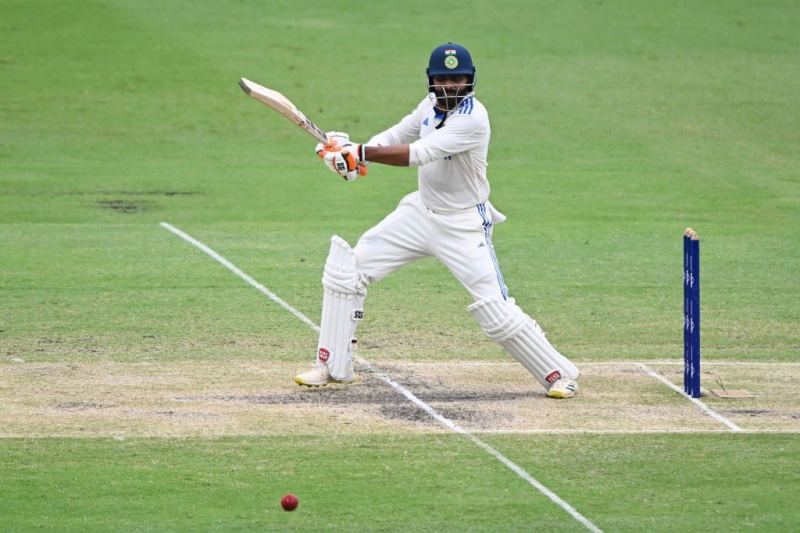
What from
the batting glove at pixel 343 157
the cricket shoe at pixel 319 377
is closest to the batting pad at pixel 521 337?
the cricket shoe at pixel 319 377

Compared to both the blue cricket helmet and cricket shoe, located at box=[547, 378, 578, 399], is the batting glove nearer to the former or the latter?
the blue cricket helmet

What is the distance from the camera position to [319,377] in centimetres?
909

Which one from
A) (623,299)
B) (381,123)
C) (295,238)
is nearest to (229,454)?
(623,299)

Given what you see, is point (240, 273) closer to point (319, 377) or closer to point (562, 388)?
point (319, 377)

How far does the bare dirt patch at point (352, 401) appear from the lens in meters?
8.19

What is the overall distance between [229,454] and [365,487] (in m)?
0.98

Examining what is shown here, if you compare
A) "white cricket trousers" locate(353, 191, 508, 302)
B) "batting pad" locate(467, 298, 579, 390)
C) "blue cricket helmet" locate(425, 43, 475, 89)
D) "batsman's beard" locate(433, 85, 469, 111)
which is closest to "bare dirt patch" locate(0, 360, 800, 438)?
"batting pad" locate(467, 298, 579, 390)

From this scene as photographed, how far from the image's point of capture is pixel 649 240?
14.8m

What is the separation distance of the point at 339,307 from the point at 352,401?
690mm

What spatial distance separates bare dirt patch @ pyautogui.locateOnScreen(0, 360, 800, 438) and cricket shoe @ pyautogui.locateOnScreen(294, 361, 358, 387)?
0.21ft

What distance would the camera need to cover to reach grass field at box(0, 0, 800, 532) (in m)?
7.16

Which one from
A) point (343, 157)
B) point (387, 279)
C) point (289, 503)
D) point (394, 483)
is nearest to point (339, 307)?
point (343, 157)

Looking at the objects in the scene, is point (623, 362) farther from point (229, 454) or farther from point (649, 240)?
point (649, 240)

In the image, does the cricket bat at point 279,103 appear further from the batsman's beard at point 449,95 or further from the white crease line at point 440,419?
the white crease line at point 440,419
